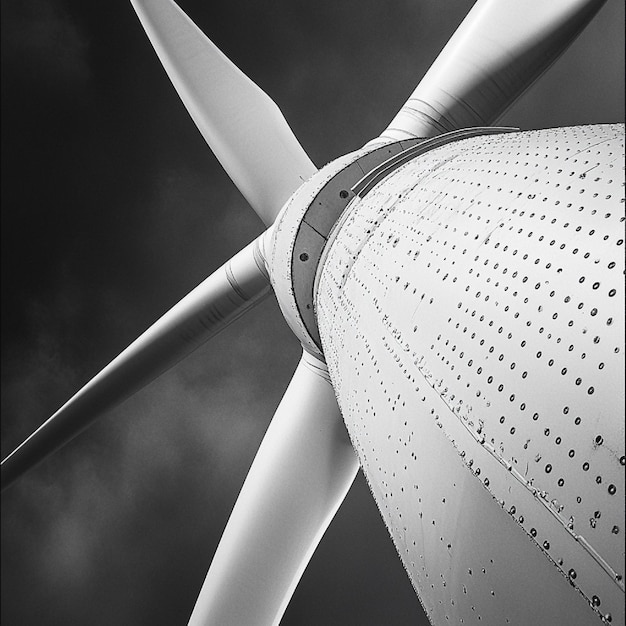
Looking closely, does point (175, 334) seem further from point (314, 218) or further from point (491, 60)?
point (491, 60)

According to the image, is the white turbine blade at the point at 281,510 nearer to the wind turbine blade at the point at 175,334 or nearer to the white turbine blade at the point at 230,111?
the wind turbine blade at the point at 175,334

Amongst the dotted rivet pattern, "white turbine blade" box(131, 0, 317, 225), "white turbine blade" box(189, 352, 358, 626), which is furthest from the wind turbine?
the dotted rivet pattern

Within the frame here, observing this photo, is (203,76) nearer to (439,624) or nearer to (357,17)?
(439,624)

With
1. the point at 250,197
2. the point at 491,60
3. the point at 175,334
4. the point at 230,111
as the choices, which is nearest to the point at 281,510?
the point at 175,334

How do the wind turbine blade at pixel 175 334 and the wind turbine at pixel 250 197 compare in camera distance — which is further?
the wind turbine blade at pixel 175 334

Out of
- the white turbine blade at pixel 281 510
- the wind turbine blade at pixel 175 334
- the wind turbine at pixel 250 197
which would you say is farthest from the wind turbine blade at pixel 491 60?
the white turbine blade at pixel 281 510

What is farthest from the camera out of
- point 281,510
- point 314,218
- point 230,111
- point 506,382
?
point 230,111
